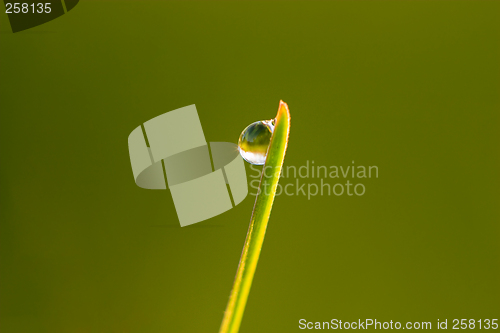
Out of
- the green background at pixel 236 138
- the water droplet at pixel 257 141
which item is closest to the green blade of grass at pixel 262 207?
the water droplet at pixel 257 141

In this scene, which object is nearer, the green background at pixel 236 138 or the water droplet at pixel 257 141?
the water droplet at pixel 257 141

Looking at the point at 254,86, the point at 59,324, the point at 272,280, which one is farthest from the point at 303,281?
the point at 59,324

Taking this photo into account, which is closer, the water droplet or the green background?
the water droplet

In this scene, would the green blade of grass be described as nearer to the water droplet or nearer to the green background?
the water droplet

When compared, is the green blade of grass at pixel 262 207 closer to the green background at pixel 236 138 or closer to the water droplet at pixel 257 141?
the water droplet at pixel 257 141

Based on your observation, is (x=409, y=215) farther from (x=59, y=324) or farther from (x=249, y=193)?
(x=59, y=324)

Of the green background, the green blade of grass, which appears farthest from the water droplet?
the green background
